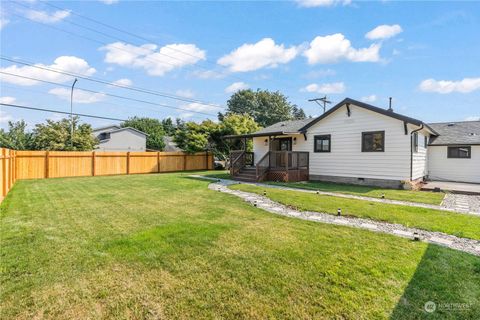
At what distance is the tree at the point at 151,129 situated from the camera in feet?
148

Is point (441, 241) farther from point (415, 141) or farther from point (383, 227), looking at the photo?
point (415, 141)

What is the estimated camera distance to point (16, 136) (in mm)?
29828

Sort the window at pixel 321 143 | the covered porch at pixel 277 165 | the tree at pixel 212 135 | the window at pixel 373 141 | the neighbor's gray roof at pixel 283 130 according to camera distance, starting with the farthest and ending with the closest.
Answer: the tree at pixel 212 135 < the neighbor's gray roof at pixel 283 130 < the window at pixel 321 143 < the covered porch at pixel 277 165 < the window at pixel 373 141

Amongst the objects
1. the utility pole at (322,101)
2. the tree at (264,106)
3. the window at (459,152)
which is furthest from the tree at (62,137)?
the window at (459,152)

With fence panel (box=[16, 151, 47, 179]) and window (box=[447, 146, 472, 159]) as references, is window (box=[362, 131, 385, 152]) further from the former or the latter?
fence panel (box=[16, 151, 47, 179])

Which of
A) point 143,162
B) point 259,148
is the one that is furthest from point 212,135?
point 259,148

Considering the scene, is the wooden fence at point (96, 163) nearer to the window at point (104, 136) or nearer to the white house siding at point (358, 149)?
the white house siding at point (358, 149)

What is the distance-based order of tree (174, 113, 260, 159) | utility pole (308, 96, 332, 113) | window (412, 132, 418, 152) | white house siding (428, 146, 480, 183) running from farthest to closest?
utility pole (308, 96, 332, 113)
tree (174, 113, 260, 159)
white house siding (428, 146, 480, 183)
window (412, 132, 418, 152)

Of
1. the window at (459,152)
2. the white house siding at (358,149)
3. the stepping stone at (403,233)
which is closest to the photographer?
the stepping stone at (403,233)

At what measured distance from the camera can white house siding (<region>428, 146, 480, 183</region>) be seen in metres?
12.5

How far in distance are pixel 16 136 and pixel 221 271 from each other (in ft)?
122

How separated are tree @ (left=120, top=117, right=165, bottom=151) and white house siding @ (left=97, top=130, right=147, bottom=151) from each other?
7.45 m

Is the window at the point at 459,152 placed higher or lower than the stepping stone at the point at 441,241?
higher

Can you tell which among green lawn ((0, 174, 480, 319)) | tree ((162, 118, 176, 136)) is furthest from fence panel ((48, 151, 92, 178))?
tree ((162, 118, 176, 136))
